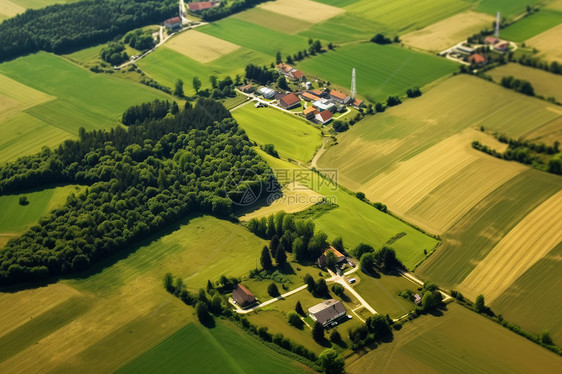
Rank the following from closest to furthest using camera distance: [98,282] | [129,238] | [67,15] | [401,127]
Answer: [98,282] → [129,238] → [401,127] → [67,15]

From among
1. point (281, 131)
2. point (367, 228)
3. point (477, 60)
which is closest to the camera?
point (367, 228)

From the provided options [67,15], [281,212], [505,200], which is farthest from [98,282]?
[67,15]

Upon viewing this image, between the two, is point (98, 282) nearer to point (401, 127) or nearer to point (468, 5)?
point (401, 127)

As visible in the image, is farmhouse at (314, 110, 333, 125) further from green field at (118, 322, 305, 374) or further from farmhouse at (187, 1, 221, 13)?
farmhouse at (187, 1, 221, 13)

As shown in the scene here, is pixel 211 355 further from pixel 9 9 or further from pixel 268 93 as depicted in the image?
pixel 9 9

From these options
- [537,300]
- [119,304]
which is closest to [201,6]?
[119,304]

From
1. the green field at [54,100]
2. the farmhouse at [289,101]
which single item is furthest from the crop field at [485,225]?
the green field at [54,100]

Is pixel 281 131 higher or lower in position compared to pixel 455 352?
higher
